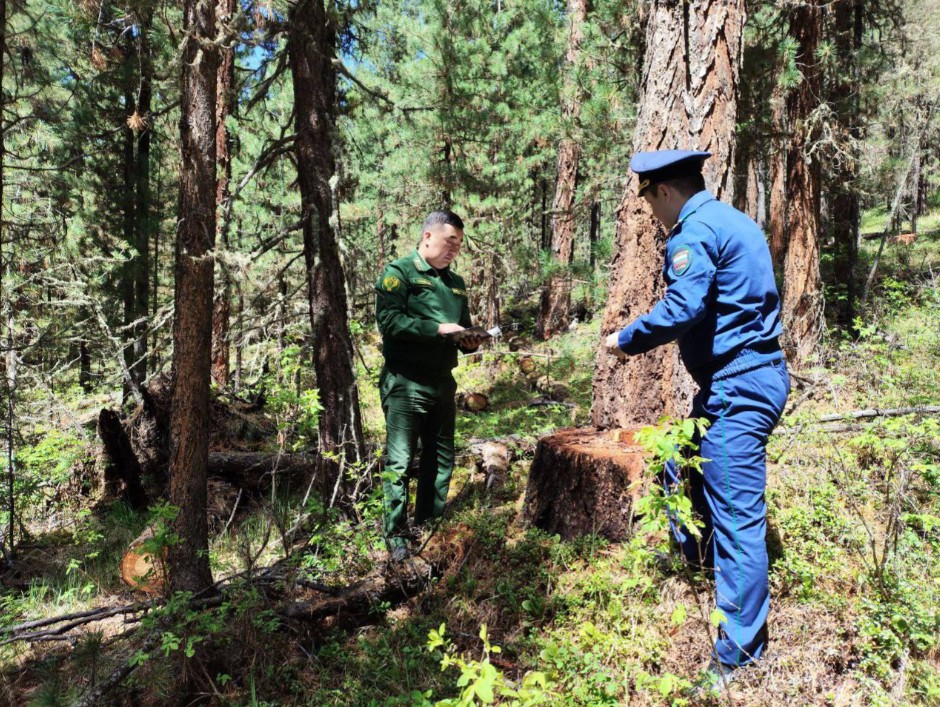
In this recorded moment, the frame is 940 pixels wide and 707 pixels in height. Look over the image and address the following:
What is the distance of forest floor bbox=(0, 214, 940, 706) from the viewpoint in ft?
7.22

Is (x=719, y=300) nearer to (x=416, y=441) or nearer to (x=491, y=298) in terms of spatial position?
(x=416, y=441)

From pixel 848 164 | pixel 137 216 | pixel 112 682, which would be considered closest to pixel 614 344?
pixel 112 682

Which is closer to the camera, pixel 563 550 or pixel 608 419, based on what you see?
pixel 563 550

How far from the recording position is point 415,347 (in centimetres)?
375

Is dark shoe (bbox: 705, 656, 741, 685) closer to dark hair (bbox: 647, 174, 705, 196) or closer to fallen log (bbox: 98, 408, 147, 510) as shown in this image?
dark hair (bbox: 647, 174, 705, 196)

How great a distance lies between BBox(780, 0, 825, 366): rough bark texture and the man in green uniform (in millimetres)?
5465

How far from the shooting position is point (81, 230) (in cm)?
1077

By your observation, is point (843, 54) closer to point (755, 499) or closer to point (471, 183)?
point (471, 183)

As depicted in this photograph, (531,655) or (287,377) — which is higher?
(287,377)

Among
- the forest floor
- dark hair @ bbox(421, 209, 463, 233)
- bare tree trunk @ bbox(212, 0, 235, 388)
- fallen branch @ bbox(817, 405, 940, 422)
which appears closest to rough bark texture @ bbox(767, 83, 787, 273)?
fallen branch @ bbox(817, 405, 940, 422)

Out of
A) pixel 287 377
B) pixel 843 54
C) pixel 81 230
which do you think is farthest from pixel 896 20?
pixel 81 230

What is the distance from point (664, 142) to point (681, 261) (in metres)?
1.49

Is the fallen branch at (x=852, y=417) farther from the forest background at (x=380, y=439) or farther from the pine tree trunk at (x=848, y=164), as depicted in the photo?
the pine tree trunk at (x=848, y=164)

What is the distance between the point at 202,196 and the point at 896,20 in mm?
11510
